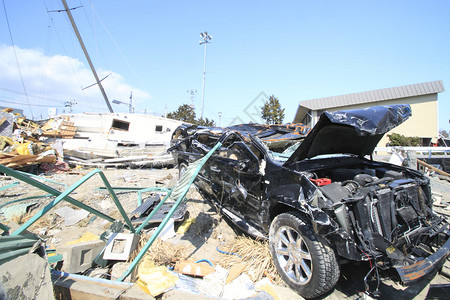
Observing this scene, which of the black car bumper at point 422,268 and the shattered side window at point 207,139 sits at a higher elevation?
the shattered side window at point 207,139

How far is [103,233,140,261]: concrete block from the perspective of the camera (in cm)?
271

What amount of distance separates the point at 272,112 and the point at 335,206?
16739 millimetres

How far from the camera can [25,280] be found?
167cm

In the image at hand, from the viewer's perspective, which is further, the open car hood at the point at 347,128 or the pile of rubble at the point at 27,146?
the pile of rubble at the point at 27,146

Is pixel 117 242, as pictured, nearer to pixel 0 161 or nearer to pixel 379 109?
pixel 379 109

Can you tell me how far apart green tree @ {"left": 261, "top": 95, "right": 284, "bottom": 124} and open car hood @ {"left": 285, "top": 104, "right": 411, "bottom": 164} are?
49.2 ft

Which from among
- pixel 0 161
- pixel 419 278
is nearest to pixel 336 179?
pixel 419 278

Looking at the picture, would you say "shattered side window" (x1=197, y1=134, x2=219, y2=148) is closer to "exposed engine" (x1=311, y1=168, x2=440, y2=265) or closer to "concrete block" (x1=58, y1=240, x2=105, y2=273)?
"exposed engine" (x1=311, y1=168, x2=440, y2=265)

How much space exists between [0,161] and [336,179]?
9921mm

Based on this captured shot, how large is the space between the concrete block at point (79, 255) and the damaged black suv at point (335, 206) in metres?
1.92

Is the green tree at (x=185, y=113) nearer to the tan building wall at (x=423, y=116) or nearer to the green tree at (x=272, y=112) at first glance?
the green tree at (x=272, y=112)

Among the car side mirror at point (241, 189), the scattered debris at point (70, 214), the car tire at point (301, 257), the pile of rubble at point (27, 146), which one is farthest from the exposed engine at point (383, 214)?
the pile of rubble at point (27, 146)

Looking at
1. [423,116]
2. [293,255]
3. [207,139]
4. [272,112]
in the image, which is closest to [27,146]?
[207,139]

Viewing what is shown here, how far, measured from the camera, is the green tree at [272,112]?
718 inches
